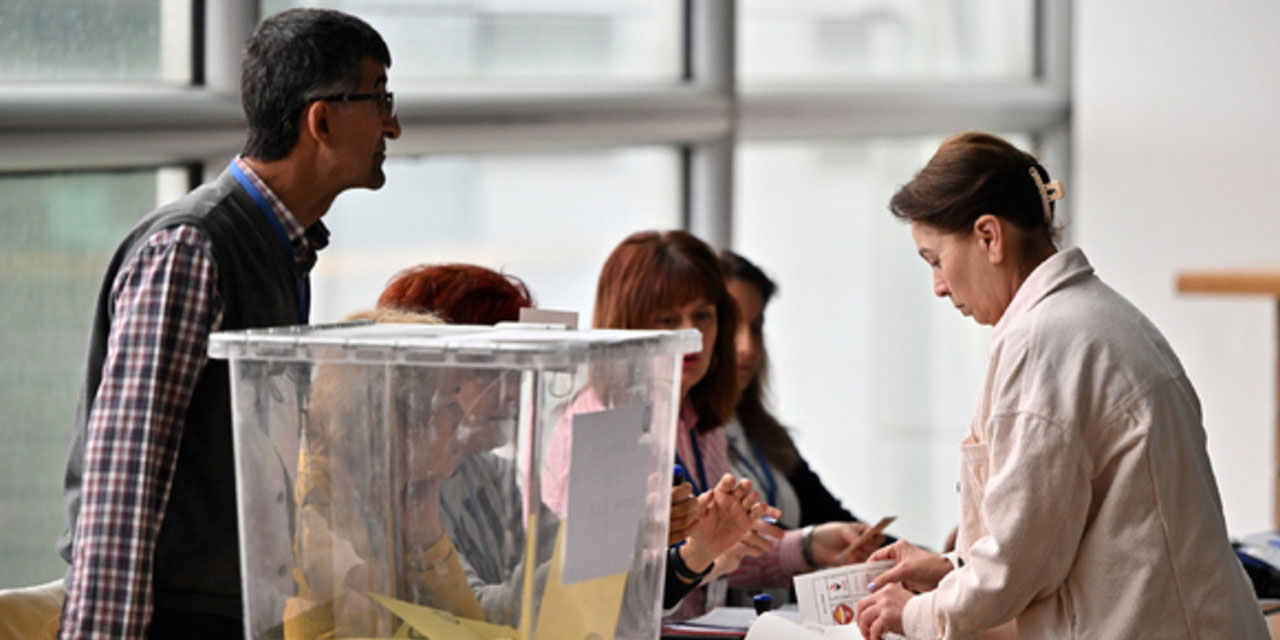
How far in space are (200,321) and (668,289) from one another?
1235mm

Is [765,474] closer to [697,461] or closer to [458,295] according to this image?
[697,461]

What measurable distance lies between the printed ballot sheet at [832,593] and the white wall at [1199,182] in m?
3.56

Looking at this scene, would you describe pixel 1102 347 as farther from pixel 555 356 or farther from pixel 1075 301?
pixel 555 356

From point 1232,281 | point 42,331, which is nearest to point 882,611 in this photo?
point 42,331

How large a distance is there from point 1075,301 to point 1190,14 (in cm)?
407

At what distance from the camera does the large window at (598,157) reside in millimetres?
2764

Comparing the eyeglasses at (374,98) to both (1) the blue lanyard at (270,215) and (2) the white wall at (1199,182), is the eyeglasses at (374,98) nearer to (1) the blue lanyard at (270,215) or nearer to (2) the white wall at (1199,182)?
(1) the blue lanyard at (270,215)

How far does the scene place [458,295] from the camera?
2.11 meters

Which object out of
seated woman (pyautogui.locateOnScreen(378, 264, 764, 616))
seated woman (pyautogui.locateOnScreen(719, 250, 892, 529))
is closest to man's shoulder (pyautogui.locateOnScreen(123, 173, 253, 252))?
seated woman (pyautogui.locateOnScreen(378, 264, 764, 616))

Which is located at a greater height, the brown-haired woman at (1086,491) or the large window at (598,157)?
the large window at (598,157)

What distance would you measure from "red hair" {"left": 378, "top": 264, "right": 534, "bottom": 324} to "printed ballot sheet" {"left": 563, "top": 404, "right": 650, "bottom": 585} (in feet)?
1.71

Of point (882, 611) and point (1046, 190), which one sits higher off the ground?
point (1046, 190)

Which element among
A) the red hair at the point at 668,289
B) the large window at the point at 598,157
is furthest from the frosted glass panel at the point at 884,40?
the red hair at the point at 668,289

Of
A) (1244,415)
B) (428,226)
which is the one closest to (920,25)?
(1244,415)
